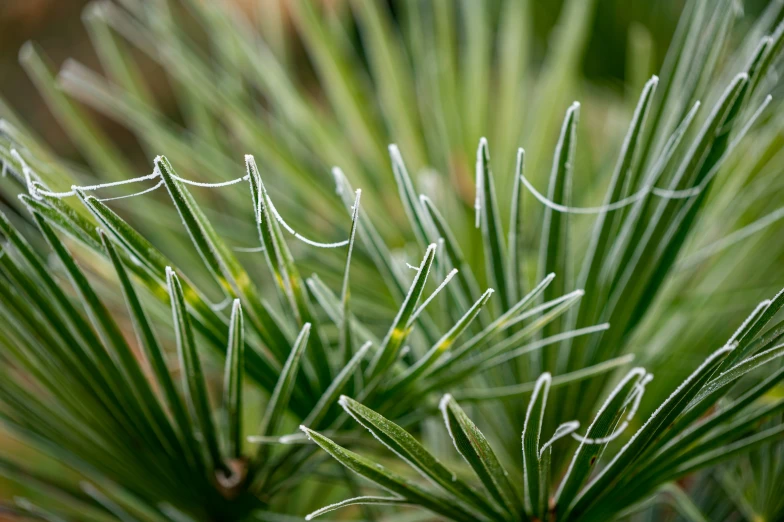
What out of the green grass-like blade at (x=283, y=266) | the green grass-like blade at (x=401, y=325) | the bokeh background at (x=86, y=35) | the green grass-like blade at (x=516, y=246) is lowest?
the green grass-like blade at (x=401, y=325)

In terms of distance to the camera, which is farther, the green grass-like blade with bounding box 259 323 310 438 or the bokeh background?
the bokeh background

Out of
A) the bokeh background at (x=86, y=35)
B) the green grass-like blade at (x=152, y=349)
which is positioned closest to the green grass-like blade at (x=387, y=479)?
the green grass-like blade at (x=152, y=349)

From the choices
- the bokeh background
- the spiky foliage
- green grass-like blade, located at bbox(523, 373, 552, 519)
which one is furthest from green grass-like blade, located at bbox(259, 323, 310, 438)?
the bokeh background

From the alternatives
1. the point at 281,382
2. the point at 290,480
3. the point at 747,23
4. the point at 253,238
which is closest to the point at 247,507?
the point at 290,480

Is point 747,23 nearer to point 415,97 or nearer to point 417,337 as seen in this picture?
point 415,97

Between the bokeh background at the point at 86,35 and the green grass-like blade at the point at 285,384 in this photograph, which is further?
the bokeh background at the point at 86,35

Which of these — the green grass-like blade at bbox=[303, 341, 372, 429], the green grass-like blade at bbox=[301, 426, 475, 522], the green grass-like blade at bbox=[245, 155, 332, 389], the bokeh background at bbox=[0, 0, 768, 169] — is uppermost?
the bokeh background at bbox=[0, 0, 768, 169]

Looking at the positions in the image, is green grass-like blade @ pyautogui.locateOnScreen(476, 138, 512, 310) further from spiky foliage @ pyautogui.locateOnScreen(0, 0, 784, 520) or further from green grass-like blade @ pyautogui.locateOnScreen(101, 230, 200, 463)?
green grass-like blade @ pyautogui.locateOnScreen(101, 230, 200, 463)

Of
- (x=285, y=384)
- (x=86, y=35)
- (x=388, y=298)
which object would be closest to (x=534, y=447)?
(x=285, y=384)

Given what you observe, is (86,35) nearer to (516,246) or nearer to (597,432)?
(516,246)

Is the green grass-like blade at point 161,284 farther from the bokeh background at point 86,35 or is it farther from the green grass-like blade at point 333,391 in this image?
the bokeh background at point 86,35
